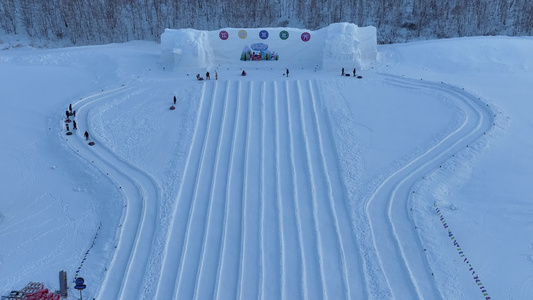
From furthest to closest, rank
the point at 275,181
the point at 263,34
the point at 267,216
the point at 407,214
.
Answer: the point at 263,34
the point at 275,181
the point at 267,216
the point at 407,214

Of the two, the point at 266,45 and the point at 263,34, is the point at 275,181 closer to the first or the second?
the point at 266,45

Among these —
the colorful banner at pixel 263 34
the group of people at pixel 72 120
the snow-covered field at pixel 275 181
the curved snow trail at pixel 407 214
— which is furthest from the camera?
the colorful banner at pixel 263 34

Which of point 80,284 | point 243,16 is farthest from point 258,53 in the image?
point 80,284

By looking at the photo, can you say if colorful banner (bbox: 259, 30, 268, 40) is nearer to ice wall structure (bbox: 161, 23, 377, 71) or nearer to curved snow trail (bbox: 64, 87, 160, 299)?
ice wall structure (bbox: 161, 23, 377, 71)

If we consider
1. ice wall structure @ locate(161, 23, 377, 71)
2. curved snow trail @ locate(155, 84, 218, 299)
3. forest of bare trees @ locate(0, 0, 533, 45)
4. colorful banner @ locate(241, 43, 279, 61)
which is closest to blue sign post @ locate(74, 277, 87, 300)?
curved snow trail @ locate(155, 84, 218, 299)

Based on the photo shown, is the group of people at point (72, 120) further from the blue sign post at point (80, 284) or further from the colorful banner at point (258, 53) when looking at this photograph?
the colorful banner at point (258, 53)

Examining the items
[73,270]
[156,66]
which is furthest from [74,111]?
[73,270]

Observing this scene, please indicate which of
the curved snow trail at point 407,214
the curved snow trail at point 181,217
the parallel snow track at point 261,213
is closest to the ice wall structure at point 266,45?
the parallel snow track at point 261,213
